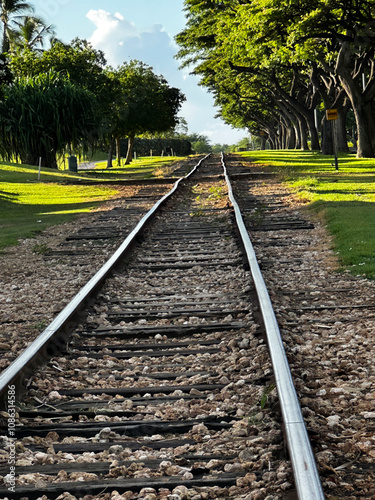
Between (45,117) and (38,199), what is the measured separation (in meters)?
12.6

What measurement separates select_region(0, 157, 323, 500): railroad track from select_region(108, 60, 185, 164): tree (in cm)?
4042

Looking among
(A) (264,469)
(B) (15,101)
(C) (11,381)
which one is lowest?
(A) (264,469)

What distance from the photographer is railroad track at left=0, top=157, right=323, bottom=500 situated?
2805 millimetres

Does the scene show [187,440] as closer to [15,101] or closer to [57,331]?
[57,331]

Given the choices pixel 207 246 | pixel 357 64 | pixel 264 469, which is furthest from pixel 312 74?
pixel 264 469

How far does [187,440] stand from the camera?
323cm

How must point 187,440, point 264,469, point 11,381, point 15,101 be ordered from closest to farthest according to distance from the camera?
point 264,469, point 187,440, point 11,381, point 15,101

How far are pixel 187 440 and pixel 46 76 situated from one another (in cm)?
3164

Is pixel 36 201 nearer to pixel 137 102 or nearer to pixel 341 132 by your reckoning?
pixel 341 132

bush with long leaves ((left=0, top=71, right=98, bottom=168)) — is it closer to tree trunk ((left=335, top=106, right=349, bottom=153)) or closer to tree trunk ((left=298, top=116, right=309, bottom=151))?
tree trunk ((left=335, top=106, right=349, bottom=153))

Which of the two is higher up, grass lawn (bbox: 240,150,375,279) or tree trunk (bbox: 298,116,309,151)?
tree trunk (bbox: 298,116,309,151)

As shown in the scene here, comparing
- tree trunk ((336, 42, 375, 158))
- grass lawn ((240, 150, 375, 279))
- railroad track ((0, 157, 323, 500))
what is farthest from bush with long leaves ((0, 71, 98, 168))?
railroad track ((0, 157, 323, 500))

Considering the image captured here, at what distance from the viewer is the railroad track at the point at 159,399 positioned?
2805 mm

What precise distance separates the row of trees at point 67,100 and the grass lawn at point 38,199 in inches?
83.1
